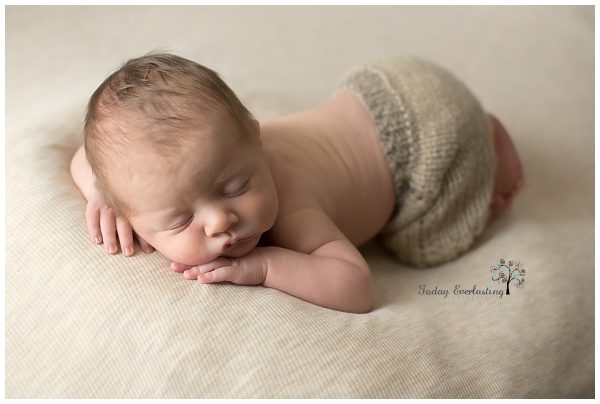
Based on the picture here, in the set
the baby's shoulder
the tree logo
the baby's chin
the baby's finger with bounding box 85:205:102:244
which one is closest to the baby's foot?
the tree logo

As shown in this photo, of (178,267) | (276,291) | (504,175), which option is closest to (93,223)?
(178,267)

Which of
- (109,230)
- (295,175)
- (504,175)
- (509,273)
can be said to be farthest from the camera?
(504,175)

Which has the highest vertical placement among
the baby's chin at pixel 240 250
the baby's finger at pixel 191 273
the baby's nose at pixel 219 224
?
the baby's nose at pixel 219 224

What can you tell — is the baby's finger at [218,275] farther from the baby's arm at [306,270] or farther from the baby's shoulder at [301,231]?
the baby's shoulder at [301,231]

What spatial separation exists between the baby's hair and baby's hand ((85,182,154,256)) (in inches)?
1.3

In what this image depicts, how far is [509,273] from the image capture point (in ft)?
4.33

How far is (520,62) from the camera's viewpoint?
6.44 ft

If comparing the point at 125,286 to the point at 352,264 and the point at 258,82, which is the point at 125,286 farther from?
the point at 258,82

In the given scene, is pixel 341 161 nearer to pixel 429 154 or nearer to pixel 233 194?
pixel 429 154

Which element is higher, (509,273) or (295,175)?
(295,175)

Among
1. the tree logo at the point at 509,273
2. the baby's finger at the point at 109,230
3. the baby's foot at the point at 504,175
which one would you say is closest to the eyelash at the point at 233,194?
the baby's finger at the point at 109,230

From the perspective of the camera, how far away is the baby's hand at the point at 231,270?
1.03 m

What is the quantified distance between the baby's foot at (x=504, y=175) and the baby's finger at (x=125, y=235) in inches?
34.3

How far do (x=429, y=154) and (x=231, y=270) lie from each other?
1.73ft
